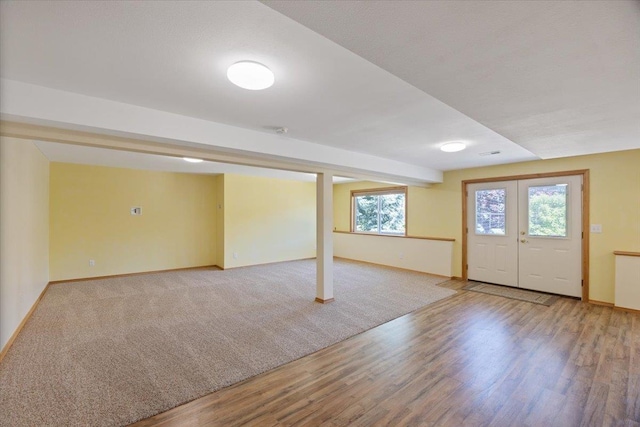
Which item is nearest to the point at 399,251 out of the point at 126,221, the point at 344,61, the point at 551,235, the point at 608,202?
the point at 551,235

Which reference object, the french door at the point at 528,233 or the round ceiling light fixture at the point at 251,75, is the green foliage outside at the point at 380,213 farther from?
the round ceiling light fixture at the point at 251,75

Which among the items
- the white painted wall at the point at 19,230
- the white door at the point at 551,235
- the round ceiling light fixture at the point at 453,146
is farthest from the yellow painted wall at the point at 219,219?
the white door at the point at 551,235

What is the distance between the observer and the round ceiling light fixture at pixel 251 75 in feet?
5.88

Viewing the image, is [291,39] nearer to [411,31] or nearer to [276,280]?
[411,31]

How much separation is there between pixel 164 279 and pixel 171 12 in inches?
220

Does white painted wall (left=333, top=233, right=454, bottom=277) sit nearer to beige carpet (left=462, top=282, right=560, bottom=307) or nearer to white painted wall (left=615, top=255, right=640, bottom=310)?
beige carpet (left=462, top=282, right=560, bottom=307)

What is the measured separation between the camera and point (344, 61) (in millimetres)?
1785

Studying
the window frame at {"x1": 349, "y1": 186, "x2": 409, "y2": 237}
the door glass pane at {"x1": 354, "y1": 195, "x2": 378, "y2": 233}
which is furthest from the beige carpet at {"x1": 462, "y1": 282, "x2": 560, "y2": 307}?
the door glass pane at {"x1": 354, "y1": 195, "x2": 378, "y2": 233}

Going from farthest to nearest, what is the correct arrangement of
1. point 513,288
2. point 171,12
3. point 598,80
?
point 513,288, point 598,80, point 171,12

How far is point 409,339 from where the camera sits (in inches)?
122

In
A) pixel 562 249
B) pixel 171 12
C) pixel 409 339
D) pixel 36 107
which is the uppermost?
pixel 171 12

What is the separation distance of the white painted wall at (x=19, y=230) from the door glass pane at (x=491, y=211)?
7114 millimetres

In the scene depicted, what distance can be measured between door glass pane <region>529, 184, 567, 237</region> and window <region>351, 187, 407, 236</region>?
2.66m

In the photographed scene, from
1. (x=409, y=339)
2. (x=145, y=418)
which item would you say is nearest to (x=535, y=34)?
(x=409, y=339)
